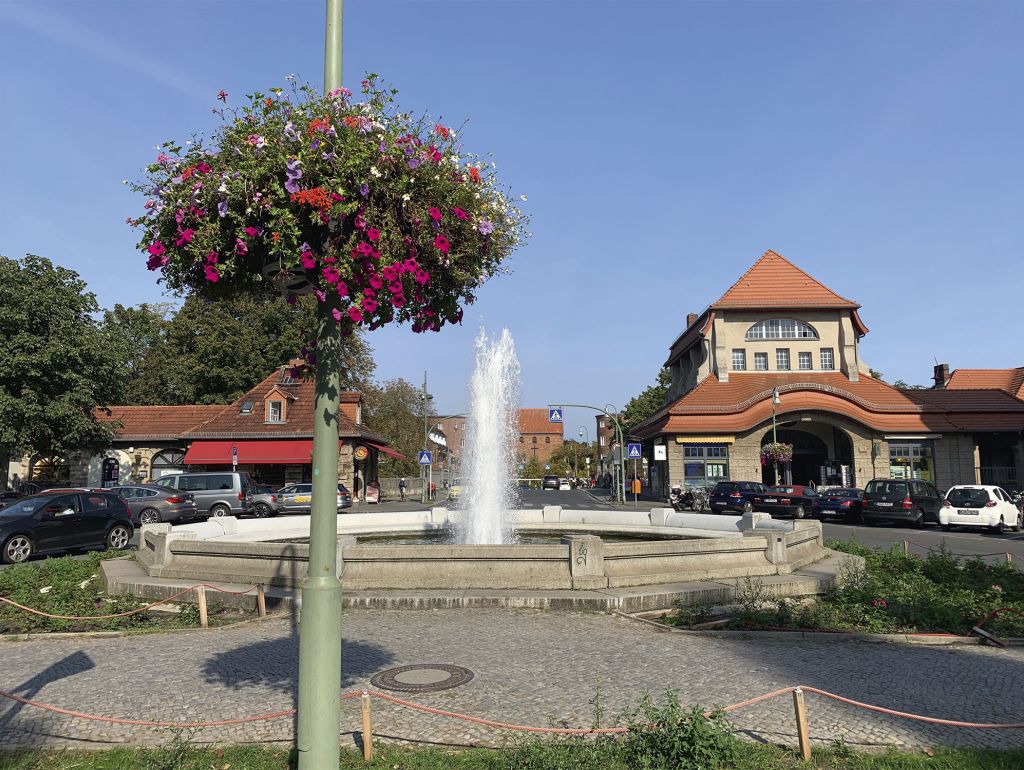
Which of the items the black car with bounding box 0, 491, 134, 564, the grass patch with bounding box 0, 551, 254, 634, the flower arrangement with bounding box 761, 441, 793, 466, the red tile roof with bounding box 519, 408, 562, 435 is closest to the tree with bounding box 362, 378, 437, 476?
the flower arrangement with bounding box 761, 441, 793, 466

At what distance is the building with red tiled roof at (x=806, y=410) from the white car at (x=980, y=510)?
14.9 metres

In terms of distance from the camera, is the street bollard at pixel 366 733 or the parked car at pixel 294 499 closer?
the street bollard at pixel 366 733

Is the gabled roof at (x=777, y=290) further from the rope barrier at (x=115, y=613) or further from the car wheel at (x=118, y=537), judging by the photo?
the rope barrier at (x=115, y=613)

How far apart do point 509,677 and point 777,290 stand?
49.3 meters

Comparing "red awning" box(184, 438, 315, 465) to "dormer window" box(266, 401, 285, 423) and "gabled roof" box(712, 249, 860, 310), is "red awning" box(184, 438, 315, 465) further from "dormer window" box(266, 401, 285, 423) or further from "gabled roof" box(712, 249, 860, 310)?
"gabled roof" box(712, 249, 860, 310)

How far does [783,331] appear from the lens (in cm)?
4978

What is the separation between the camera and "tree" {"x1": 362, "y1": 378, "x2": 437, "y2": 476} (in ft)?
210

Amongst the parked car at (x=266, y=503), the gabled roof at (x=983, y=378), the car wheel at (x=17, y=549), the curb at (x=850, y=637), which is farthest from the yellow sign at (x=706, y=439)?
the curb at (x=850, y=637)

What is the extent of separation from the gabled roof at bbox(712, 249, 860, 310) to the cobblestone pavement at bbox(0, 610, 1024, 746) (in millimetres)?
43839

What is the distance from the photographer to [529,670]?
6.82 meters

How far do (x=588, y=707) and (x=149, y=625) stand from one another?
6.48 m

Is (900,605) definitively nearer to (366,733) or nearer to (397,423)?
(366,733)

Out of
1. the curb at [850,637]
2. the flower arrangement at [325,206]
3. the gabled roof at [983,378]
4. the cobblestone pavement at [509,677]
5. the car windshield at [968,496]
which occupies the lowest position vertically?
the curb at [850,637]

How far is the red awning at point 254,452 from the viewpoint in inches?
1613
